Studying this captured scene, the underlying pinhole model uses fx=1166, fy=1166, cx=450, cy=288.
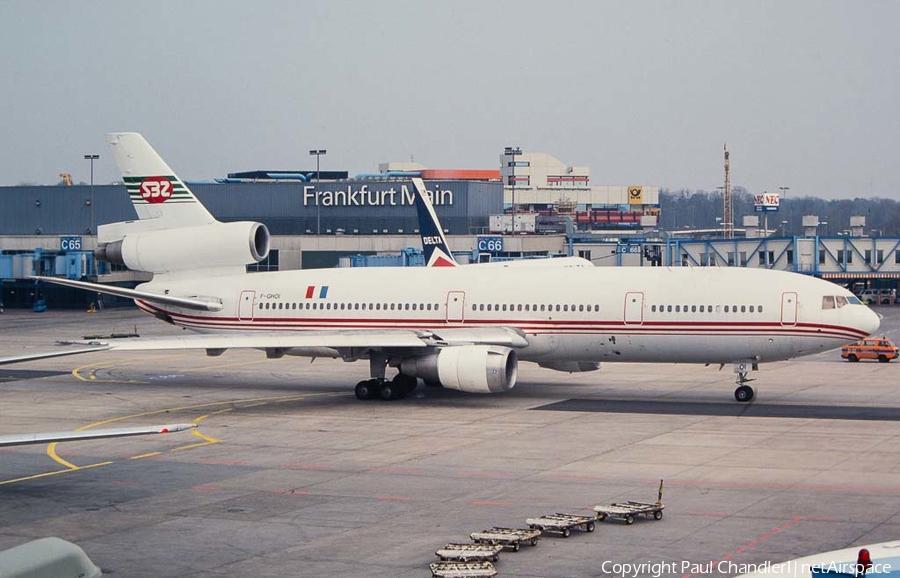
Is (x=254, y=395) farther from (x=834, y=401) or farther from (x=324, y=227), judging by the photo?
(x=324, y=227)

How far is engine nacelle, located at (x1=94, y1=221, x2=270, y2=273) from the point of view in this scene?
4703 centimetres

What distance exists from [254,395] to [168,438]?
10560 millimetres

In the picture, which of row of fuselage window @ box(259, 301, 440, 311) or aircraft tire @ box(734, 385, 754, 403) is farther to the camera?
row of fuselage window @ box(259, 301, 440, 311)

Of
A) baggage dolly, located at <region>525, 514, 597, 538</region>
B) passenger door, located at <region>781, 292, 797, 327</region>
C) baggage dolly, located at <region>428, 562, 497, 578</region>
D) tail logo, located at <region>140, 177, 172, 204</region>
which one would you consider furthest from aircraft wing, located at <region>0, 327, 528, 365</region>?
baggage dolly, located at <region>428, 562, 497, 578</region>

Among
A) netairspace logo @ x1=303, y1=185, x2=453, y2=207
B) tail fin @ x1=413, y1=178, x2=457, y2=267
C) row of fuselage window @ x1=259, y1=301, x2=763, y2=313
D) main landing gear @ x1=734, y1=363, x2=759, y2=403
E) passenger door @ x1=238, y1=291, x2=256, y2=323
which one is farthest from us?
netairspace logo @ x1=303, y1=185, x2=453, y2=207

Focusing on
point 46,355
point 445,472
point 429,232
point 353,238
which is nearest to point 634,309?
point 445,472

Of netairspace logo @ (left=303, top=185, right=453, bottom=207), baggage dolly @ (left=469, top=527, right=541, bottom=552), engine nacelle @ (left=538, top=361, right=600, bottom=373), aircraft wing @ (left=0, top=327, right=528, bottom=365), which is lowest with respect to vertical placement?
baggage dolly @ (left=469, top=527, right=541, bottom=552)

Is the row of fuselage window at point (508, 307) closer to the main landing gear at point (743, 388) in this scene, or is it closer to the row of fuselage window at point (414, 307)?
the row of fuselage window at point (414, 307)

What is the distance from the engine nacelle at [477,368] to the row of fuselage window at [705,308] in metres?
5.27

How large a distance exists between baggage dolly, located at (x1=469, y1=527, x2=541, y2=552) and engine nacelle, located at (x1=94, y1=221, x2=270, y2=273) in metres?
27.8

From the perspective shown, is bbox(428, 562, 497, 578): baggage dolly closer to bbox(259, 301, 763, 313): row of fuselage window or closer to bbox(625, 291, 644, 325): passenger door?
bbox(625, 291, 644, 325): passenger door

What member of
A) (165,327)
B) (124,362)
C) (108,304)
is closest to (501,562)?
(124,362)

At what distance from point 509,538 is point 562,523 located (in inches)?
57.3

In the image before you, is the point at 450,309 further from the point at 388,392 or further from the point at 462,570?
the point at 462,570
